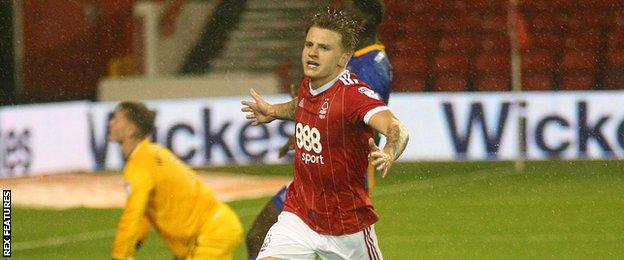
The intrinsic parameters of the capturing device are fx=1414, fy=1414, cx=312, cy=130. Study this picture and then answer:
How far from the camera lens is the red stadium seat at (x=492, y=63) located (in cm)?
2355

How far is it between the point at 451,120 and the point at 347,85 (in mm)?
11862

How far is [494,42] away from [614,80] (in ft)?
7.40

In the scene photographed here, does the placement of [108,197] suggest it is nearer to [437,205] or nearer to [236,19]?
[437,205]

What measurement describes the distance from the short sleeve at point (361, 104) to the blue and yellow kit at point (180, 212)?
5.60 feet

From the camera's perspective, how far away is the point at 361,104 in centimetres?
656

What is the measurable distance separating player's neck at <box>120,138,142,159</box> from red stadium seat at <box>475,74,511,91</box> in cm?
1544

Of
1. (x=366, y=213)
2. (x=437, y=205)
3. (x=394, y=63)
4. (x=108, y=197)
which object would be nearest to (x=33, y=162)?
(x=108, y=197)

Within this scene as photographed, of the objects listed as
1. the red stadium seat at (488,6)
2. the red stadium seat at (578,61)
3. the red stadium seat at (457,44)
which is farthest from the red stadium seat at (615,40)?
the red stadium seat at (457,44)

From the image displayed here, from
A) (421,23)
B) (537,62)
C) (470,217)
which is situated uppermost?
(421,23)

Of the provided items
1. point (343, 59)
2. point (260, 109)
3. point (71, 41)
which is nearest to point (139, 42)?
point (71, 41)

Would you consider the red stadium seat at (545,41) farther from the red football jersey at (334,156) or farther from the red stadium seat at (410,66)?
the red football jersey at (334,156)

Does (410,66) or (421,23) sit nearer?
(410,66)

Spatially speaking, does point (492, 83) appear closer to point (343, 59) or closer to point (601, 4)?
point (601, 4)

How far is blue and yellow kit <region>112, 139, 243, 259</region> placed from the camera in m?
8.00
